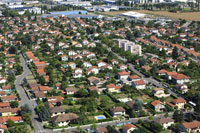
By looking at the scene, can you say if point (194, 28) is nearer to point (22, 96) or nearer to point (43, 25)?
point (43, 25)

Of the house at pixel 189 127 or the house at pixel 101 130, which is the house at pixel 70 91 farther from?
the house at pixel 189 127

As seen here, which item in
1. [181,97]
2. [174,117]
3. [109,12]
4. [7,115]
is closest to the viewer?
[174,117]

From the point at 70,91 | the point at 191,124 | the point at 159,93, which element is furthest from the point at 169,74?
the point at 191,124

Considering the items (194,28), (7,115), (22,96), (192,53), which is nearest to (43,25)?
(194,28)

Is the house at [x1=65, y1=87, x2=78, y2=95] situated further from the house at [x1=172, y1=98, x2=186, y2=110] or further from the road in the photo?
the house at [x1=172, y1=98, x2=186, y2=110]

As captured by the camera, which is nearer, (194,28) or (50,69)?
(50,69)

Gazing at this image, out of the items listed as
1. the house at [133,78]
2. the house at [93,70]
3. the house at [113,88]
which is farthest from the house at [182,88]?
the house at [93,70]

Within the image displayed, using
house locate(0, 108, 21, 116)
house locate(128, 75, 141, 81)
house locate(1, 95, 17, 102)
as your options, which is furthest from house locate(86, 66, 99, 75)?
house locate(0, 108, 21, 116)

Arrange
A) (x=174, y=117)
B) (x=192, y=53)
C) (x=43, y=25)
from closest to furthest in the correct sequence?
(x=174, y=117), (x=192, y=53), (x=43, y=25)
